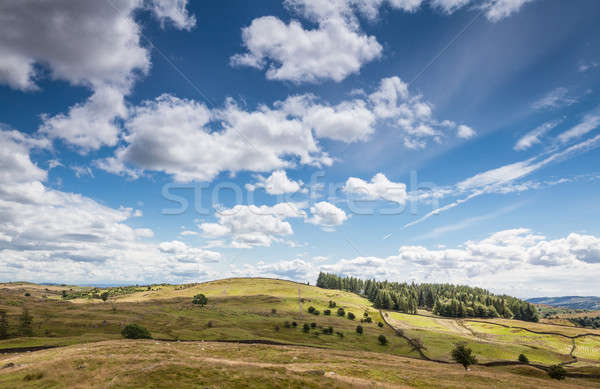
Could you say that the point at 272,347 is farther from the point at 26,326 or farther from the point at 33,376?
the point at 26,326

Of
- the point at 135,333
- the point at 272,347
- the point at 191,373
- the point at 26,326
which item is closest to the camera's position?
the point at 191,373

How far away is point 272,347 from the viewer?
7550 cm

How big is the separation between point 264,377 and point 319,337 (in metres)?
71.0

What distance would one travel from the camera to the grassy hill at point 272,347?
41.7 m

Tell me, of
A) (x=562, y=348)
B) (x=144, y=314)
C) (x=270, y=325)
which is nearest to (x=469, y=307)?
(x=562, y=348)

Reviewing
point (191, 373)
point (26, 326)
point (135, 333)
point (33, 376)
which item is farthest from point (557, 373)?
point (26, 326)

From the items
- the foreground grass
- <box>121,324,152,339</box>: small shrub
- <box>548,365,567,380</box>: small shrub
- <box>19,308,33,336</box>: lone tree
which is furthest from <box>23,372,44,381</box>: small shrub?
<box>548,365,567,380</box>: small shrub

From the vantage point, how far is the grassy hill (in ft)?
137

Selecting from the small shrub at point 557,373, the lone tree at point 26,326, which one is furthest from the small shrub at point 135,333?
the small shrub at point 557,373

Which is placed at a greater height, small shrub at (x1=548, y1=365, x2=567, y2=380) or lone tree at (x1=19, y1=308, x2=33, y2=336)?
lone tree at (x1=19, y1=308, x2=33, y2=336)

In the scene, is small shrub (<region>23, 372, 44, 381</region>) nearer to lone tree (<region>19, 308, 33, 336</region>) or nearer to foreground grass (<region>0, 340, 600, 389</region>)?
foreground grass (<region>0, 340, 600, 389</region>)

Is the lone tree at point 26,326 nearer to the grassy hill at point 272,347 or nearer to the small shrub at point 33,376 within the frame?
the grassy hill at point 272,347

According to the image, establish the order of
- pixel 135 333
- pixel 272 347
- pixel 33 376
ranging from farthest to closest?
pixel 135 333
pixel 272 347
pixel 33 376

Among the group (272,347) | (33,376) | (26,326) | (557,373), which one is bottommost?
(557,373)
